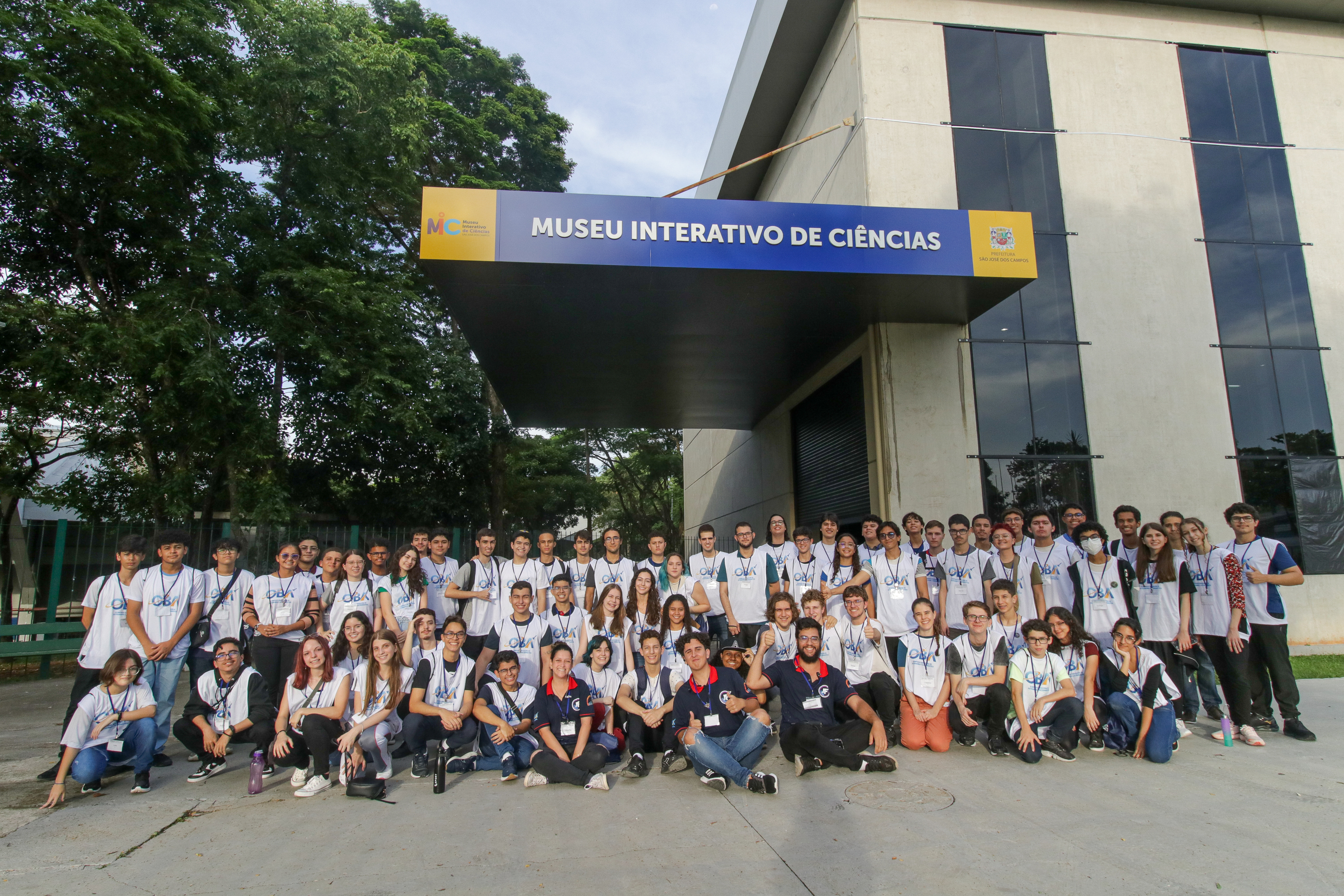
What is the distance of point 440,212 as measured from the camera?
829 centimetres

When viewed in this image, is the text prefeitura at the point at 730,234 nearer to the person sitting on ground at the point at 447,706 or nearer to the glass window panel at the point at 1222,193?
the person sitting on ground at the point at 447,706

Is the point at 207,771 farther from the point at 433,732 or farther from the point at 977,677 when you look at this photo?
the point at 977,677

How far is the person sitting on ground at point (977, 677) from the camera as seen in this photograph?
18.7 feet

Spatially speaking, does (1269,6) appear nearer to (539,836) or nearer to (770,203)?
(770,203)

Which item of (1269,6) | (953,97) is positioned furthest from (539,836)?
(1269,6)

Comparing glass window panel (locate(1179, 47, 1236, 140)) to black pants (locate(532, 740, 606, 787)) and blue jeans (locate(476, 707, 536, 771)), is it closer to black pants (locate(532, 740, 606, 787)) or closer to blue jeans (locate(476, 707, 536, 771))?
black pants (locate(532, 740, 606, 787))

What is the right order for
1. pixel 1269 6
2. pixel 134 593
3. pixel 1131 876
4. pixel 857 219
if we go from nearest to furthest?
pixel 1131 876 < pixel 134 593 < pixel 857 219 < pixel 1269 6

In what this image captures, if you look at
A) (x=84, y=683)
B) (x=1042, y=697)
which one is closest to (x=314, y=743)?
(x=84, y=683)

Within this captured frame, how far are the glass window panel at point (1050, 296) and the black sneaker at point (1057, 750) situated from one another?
7286 mm

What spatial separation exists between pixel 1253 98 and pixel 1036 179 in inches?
186

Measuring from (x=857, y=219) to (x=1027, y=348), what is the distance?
403cm

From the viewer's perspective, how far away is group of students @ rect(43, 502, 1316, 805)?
203 inches

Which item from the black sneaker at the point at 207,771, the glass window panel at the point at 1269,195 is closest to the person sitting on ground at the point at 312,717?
the black sneaker at the point at 207,771

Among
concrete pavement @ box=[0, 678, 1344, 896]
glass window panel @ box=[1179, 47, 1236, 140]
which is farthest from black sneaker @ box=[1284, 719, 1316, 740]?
glass window panel @ box=[1179, 47, 1236, 140]
